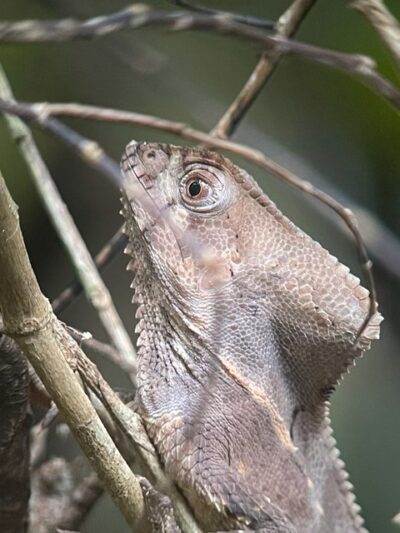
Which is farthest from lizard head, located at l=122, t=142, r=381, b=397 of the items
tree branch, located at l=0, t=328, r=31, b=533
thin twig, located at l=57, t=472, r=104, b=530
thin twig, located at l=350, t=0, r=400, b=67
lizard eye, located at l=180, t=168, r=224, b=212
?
thin twig, located at l=350, t=0, r=400, b=67

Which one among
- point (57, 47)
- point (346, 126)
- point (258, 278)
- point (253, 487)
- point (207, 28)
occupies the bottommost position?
point (57, 47)

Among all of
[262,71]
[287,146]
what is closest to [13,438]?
[262,71]

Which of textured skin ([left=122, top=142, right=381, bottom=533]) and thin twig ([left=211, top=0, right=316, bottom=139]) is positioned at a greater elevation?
thin twig ([left=211, top=0, right=316, bottom=139])

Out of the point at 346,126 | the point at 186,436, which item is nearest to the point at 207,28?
the point at 186,436

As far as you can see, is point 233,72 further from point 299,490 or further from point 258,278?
point 299,490

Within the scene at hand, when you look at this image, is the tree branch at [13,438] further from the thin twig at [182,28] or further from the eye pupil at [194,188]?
the thin twig at [182,28]

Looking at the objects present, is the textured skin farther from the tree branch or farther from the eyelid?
the tree branch
